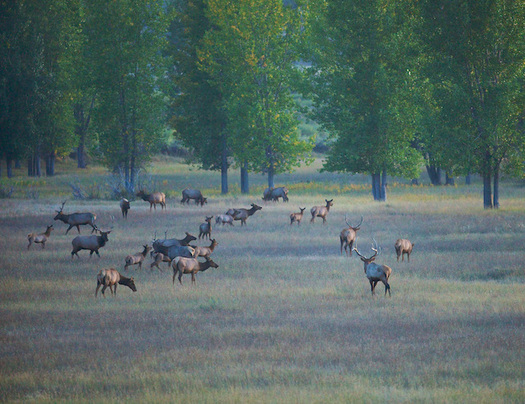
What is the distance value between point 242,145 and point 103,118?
1036 centimetres

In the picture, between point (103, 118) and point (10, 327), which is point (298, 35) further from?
point (10, 327)

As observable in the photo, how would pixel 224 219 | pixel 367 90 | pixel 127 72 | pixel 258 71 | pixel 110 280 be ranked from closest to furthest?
pixel 110 280 < pixel 224 219 < pixel 367 90 < pixel 258 71 < pixel 127 72

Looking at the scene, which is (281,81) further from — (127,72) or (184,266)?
(184,266)

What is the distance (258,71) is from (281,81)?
5.77 ft

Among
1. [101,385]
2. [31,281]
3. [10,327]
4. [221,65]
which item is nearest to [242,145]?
[221,65]

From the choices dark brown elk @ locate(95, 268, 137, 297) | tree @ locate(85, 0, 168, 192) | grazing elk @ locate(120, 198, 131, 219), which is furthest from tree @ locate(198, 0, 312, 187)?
dark brown elk @ locate(95, 268, 137, 297)

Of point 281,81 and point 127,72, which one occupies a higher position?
point 127,72

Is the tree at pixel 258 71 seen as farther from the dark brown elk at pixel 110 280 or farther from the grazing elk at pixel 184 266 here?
the dark brown elk at pixel 110 280

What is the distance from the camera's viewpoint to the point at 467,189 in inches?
2351

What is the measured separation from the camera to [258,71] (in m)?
56.8

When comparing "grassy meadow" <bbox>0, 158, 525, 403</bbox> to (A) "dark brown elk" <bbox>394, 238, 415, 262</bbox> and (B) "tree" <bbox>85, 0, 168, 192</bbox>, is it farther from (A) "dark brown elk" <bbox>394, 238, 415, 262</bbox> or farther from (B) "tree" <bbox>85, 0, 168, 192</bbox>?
(B) "tree" <bbox>85, 0, 168, 192</bbox>

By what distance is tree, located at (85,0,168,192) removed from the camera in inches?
2202

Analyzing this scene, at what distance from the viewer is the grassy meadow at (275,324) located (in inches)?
443

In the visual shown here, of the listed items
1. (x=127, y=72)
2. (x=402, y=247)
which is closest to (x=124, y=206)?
(x=402, y=247)
